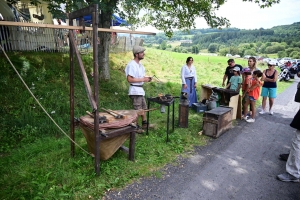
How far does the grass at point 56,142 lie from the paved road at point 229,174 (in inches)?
10.4

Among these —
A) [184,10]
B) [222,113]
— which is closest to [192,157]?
[222,113]

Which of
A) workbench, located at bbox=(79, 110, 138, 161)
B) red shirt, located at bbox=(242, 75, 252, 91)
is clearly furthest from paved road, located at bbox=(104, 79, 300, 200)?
red shirt, located at bbox=(242, 75, 252, 91)

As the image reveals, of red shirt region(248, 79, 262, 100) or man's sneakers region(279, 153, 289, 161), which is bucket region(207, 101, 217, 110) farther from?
man's sneakers region(279, 153, 289, 161)

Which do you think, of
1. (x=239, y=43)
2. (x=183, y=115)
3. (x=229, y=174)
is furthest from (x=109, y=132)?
(x=239, y=43)

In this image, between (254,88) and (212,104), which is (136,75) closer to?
(212,104)

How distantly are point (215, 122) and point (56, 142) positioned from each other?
366 cm

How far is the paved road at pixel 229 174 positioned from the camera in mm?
2963

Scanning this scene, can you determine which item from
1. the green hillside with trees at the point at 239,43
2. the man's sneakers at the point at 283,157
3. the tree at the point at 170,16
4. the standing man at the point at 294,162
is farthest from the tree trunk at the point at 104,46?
the green hillside with trees at the point at 239,43

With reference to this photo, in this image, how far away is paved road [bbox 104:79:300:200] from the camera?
2963 millimetres

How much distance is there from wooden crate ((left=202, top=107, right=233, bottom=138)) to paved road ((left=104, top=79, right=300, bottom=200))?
0.61ft

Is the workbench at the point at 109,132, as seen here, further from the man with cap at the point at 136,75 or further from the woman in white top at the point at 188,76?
the woman in white top at the point at 188,76

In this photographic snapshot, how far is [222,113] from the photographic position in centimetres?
496

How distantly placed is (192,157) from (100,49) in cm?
530

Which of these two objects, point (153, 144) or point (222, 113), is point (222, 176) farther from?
point (222, 113)
